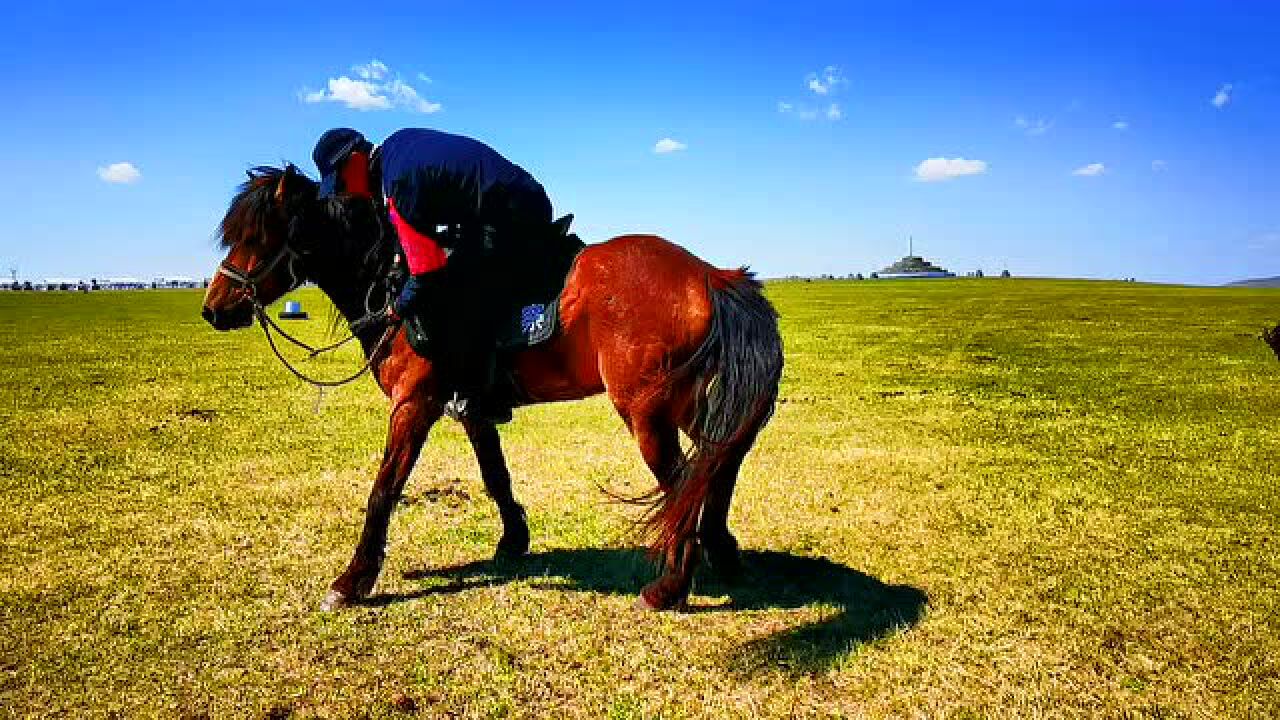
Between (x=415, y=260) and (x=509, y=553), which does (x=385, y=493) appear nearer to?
(x=509, y=553)

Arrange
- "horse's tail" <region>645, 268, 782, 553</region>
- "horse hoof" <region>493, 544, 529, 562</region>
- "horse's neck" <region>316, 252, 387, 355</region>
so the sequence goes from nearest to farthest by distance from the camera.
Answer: "horse's tail" <region>645, 268, 782, 553</region>
"horse's neck" <region>316, 252, 387, 355</region>
"horse hoof" <region>493, 544, 529, 562</region>

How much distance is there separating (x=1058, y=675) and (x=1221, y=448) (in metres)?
6.93

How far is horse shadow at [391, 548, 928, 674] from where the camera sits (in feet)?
14.0

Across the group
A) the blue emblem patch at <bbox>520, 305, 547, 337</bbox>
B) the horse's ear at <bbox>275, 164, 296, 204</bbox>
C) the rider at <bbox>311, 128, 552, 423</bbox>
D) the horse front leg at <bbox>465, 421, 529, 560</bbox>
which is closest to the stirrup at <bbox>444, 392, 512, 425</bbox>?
the rider at <bbox>311, 128, 552, 423</bbox>

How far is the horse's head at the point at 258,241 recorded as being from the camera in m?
4.76

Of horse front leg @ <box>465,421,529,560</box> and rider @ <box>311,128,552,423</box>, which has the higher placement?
rider @ <box>311,128,552,423</box>

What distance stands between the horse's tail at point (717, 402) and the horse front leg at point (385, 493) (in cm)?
159

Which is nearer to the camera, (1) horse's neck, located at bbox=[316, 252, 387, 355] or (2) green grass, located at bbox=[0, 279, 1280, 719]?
(2) green grass, located at bbox=[0, 279, 1280, 719]

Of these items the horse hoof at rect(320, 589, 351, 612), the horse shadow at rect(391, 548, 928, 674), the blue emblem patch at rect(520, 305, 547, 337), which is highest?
the blue emblem patch at rect(520, 305, 547, 337)

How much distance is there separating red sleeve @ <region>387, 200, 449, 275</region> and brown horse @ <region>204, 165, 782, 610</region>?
14.7 inches

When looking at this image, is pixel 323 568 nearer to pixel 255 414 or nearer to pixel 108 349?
pixel 255 414

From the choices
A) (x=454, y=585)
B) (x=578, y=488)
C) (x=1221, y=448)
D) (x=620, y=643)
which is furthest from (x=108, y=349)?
(x=1221, y=448)

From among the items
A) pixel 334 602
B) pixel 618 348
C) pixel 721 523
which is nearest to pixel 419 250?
pixel 618 348

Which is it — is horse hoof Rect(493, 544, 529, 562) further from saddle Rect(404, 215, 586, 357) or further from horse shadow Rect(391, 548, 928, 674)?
saddle Rect(404, 215, 586, 357)
